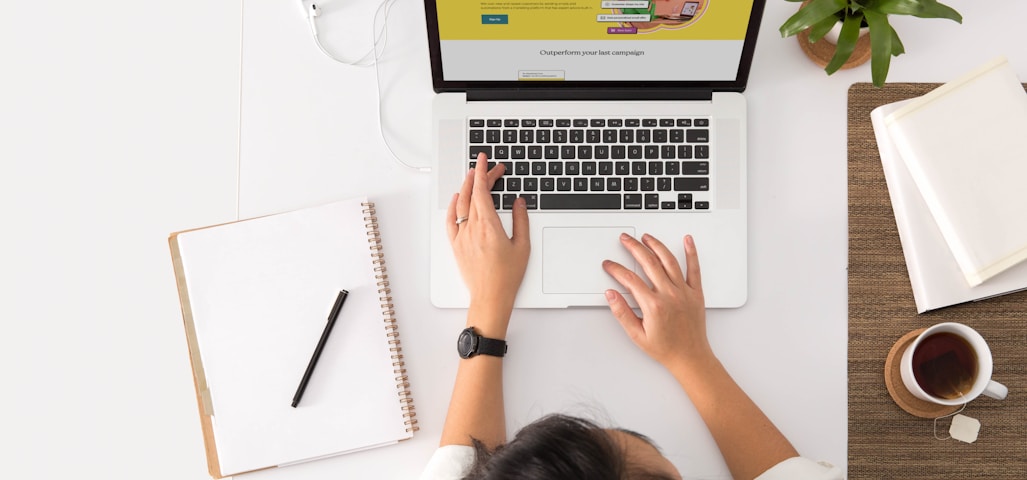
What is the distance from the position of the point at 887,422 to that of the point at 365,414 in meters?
0.63

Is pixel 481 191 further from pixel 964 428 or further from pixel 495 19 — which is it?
pixel 964 428

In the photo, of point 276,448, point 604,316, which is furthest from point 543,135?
point 276,448

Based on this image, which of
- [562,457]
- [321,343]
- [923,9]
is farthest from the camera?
[321,343]

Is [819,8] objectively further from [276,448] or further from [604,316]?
[276,448]

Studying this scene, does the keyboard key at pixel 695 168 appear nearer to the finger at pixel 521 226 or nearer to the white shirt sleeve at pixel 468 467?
the finger at pixel 521 226

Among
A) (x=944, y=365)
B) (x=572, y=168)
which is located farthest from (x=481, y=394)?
(x=944, y=365)

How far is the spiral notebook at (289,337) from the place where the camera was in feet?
2.90

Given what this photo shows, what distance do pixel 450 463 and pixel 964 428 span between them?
61 centimetres

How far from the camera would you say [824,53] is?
0.93 m

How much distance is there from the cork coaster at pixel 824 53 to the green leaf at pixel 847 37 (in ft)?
0.27

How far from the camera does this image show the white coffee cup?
2.65 feet

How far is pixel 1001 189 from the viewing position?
84cm

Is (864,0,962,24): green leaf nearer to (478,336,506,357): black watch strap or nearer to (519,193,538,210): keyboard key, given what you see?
(519,193,538,210): keyboard key

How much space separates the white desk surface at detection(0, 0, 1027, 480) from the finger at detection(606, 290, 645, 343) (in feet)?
0.09
